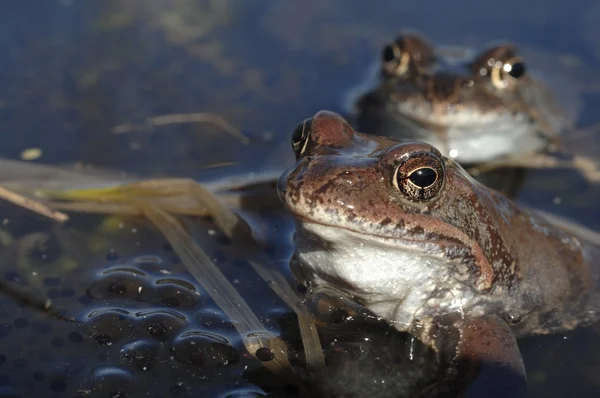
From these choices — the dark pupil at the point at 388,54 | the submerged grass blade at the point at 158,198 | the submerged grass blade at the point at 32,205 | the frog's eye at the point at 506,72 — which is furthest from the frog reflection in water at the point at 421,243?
the dark pupil at the point at 388,54

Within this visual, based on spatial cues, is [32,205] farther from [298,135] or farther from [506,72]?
[506,72]

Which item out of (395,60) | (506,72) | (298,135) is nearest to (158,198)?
(298,135)

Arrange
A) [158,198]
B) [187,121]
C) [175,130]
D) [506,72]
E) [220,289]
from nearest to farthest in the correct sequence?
[220,289] < [158,198] < [175,130] < [187,121] < [506,72]

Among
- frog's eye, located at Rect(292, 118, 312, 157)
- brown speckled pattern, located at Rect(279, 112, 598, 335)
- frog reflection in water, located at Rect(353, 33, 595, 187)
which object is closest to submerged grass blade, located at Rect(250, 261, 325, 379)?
brown speckled pattern, located at Rect(279, 112, 598, 335)

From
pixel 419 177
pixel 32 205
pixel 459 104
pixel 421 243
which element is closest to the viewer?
pixel 419 177

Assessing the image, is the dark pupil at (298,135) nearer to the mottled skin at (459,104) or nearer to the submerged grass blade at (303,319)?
the submerged grass blade at (303,319)

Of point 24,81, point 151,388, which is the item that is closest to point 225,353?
point 151,388

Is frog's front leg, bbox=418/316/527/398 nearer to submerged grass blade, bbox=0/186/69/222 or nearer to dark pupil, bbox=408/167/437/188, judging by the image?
dark pupil, bbox=408/167/437/188
